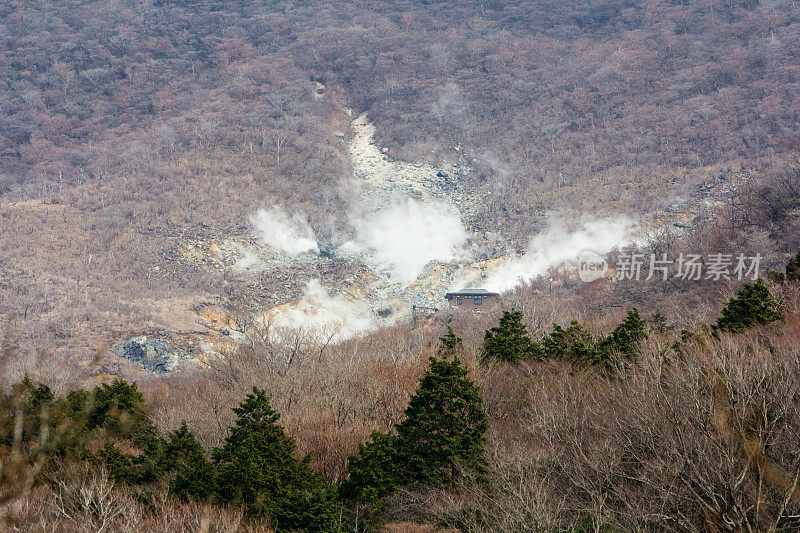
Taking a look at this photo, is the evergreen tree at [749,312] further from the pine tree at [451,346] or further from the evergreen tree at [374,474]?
the evergreen tree at [374,474]

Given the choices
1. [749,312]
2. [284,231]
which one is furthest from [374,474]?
[284,231]

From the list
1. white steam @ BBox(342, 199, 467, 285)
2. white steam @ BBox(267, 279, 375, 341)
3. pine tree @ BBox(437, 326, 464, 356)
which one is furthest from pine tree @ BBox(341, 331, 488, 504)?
white steam @ BBox(342, 199, 467, 285)

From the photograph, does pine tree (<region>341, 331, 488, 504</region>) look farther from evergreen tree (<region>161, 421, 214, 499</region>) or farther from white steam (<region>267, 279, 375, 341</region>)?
white steam (<region>267, 279, 375, 341</region>)

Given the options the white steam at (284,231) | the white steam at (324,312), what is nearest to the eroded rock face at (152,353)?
the white steam at (324,312)

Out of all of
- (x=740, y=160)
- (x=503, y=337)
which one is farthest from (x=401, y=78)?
(x=503, y=337)

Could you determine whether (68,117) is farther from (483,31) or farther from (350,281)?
(483,31)

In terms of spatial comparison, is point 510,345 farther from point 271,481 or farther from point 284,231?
point 284,231
